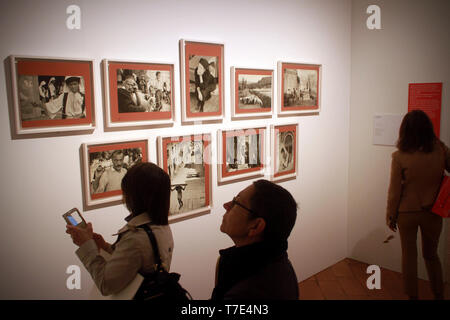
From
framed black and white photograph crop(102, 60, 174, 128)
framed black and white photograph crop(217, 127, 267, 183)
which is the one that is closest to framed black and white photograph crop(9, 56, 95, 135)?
framed black and white photograph crop(102, 60, 174, 128)

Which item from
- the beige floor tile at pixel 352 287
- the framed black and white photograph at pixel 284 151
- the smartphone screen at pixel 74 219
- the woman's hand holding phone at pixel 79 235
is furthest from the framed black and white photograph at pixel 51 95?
the beige floor tile at pixel 352 287

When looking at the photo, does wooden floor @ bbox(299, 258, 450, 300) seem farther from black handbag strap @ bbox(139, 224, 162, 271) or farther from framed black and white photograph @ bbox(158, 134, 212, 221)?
black handbag strap @ bbox(139, 224, 162, 271)

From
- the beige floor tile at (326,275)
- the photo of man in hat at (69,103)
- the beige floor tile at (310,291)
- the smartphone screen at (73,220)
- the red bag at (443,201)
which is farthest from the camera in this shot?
the beige floor tile at (326,275)

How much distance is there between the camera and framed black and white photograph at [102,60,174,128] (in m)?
2.86

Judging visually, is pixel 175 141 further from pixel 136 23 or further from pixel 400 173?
pixel 400 173

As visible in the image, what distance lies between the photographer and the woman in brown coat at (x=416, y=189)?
3.69m

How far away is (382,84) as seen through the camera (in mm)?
4855

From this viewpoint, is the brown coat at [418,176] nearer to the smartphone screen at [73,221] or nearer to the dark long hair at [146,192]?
the dark long hair at [146,192]

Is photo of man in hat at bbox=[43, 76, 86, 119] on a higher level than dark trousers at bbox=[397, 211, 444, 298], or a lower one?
higher

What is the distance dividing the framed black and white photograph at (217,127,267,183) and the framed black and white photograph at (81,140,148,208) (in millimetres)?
866

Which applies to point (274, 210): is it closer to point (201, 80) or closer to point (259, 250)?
point (259, 250)

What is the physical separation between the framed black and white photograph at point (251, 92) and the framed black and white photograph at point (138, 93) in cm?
74

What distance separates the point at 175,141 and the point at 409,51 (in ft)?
10.6

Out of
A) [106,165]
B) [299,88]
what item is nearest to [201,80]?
[106,165]
